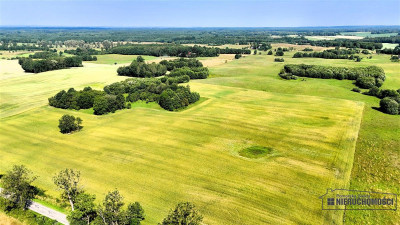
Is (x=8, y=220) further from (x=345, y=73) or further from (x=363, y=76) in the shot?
(x=345, y=73)

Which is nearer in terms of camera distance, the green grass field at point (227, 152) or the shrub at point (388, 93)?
the green grass field at point (227, 152)

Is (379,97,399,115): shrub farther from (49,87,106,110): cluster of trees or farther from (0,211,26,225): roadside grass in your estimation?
(49,87,106,110): cluster of trees

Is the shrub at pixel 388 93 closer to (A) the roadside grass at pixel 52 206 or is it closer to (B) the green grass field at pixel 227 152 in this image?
(B) the green grass field at pixel 227 152

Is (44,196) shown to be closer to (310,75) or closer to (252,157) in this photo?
(252,157)

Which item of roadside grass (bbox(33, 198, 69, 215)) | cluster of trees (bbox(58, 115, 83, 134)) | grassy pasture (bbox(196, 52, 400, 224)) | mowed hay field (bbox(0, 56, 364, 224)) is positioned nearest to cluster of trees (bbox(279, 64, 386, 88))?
grassy pasture (bbox(196, 52, 400, 224))

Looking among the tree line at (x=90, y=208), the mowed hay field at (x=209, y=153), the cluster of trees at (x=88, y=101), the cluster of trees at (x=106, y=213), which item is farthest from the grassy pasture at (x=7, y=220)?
the cluster of trees at (x=88, y=101)
